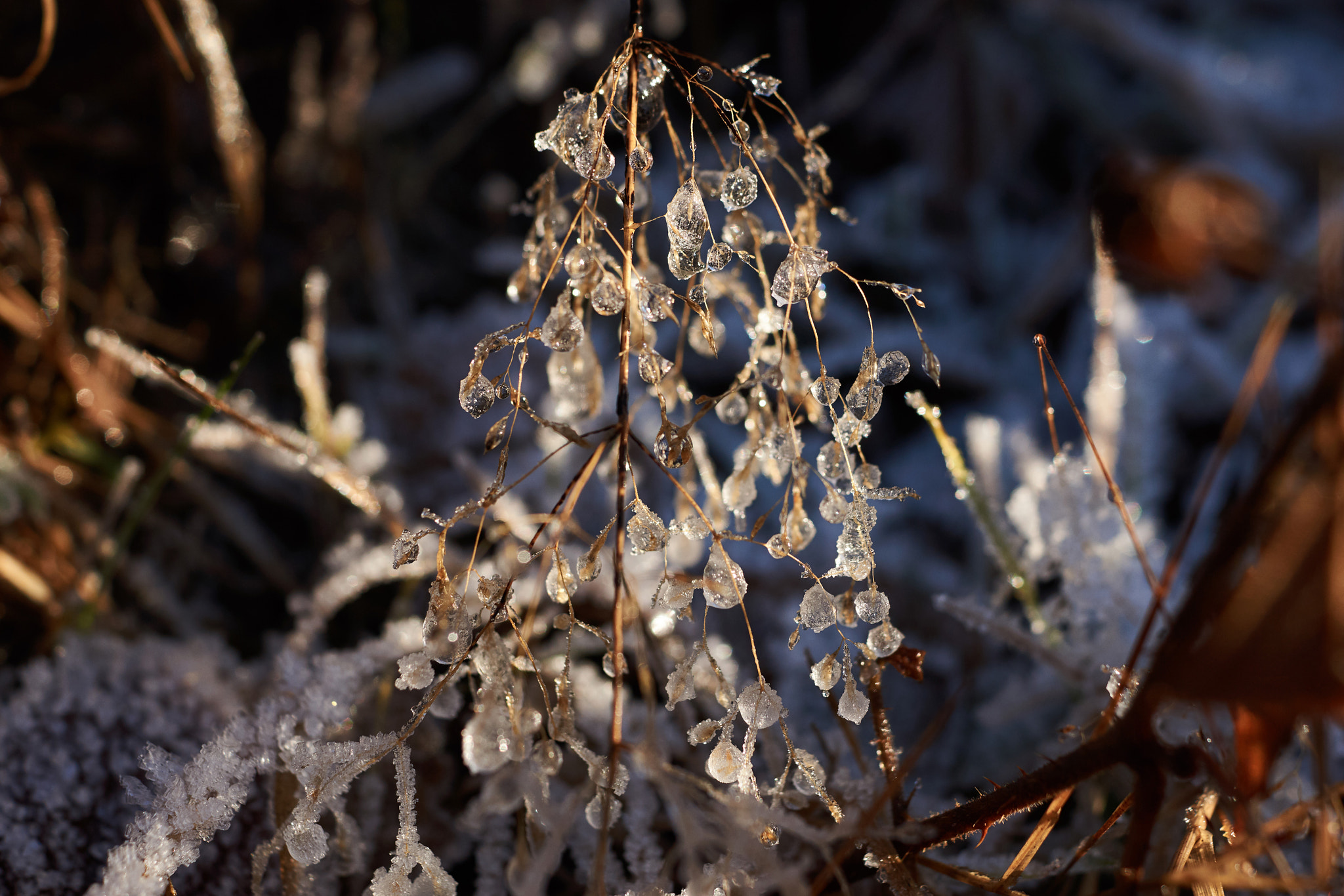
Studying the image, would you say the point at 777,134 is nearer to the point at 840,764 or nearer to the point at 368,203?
the point at 368,203

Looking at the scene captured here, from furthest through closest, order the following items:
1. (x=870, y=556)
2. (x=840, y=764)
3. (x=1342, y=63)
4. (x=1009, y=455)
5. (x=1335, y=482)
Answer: (x=1342, y=63), (x=1009, y=455), (x=840, y=764), (x=870, y=556), (x=1335, y=482)

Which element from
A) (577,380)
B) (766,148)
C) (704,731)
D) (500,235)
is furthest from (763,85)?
(500,235)

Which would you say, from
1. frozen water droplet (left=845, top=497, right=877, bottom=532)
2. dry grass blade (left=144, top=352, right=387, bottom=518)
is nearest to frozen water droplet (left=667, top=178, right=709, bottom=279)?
frozen water droplet (left=845, top=497, right=877, bottom=532)

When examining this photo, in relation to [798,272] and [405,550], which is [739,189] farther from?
[405,550]

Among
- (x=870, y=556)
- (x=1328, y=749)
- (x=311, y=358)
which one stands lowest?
(x=1328, y=749)

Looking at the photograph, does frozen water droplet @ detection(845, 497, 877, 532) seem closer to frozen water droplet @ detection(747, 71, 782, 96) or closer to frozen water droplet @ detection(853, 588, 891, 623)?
frozen water droplet @ detection(853, 588, 891, 623)

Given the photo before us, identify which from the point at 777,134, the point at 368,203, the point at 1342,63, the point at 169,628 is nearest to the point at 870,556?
the point at 169,628
